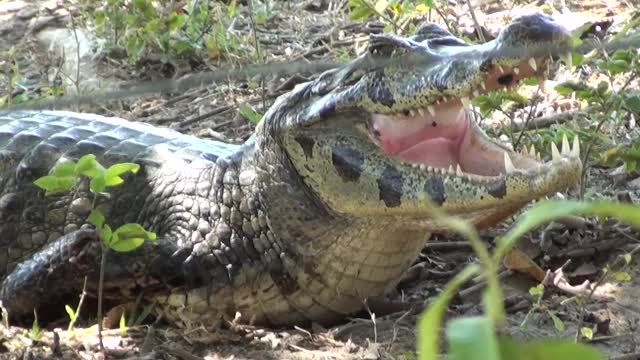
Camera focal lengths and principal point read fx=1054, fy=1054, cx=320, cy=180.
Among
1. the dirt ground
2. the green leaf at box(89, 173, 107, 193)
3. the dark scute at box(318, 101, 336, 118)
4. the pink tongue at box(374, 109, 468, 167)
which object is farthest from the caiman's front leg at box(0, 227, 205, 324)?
the pink tongue at box(374, 109, 468, 167)

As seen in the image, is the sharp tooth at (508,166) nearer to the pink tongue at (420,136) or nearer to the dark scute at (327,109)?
the pink tongue at (420,136)

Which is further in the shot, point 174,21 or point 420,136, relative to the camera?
point 174,21

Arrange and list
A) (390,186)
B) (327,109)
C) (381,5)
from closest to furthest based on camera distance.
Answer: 1. (390,186)
2. (327,109)
3. (381,5)

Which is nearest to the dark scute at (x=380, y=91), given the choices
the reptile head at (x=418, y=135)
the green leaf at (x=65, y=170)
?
the reptile head at (x=418, y=135)

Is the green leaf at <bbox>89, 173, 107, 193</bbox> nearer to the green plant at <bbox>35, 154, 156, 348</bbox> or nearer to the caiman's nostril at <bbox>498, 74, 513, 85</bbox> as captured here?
the green plant at <bbox>35, 154, 156, 348</bbox>

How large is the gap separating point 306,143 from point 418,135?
0.36 metres

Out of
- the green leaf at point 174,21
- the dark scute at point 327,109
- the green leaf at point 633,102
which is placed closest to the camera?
the dark scute at point 327,109

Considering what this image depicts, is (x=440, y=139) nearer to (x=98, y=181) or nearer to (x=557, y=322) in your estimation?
(x=557, y=322)

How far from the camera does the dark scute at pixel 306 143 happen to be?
10.7 ft

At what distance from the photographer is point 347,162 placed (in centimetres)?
312

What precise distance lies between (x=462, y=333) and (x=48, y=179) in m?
2.37

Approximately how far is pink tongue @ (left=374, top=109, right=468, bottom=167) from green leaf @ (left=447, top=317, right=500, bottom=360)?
2.53 meters

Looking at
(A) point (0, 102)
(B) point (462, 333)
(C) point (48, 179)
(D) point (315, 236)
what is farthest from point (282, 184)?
(B) point (462, 333)

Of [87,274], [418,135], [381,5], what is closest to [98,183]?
[87,274]
